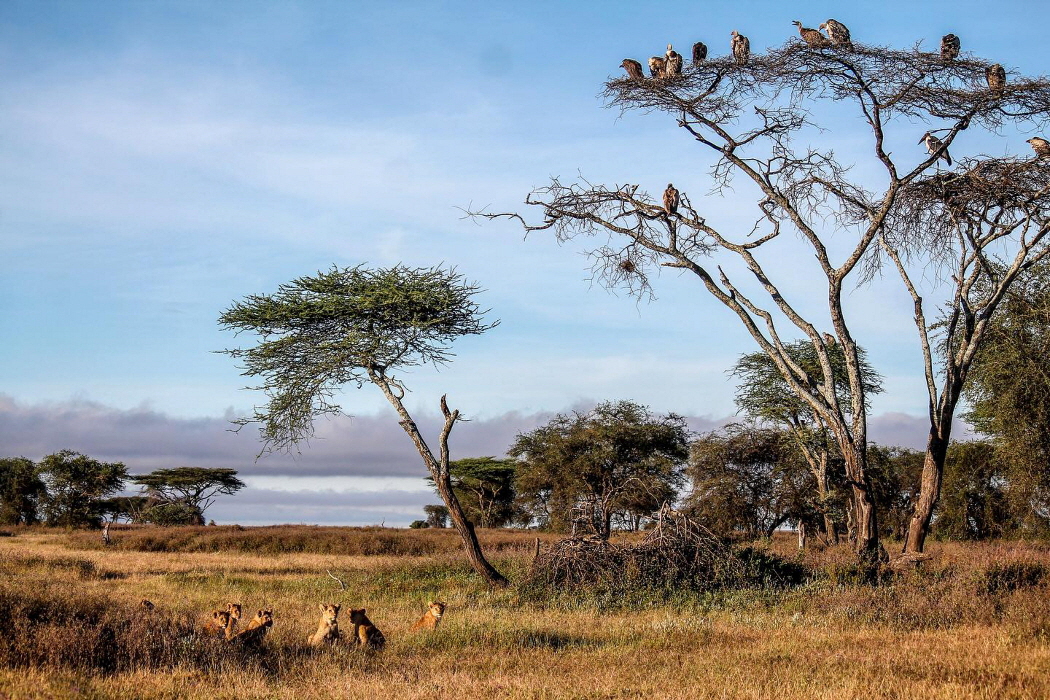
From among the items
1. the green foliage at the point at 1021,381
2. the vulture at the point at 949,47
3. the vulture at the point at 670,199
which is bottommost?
the green foliage at the point at 1021,381

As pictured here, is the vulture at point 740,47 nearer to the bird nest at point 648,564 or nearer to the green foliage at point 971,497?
the bird nest at point 648,564

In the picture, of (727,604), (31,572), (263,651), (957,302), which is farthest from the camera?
(31,572)

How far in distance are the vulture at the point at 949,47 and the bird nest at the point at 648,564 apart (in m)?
9.70

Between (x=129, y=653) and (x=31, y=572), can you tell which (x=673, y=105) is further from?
(x=31, y=572)

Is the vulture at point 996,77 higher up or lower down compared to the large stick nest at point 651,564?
higher up

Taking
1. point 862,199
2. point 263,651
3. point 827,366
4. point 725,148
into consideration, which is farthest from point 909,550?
point 263,651

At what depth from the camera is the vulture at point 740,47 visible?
17.1m

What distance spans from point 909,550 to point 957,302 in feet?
15.8

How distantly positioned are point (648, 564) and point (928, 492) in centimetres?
551

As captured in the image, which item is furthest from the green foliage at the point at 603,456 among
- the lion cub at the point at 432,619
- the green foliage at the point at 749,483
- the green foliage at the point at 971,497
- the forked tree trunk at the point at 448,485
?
the lion cub at the point at 432,619

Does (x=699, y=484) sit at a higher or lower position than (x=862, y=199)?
lower

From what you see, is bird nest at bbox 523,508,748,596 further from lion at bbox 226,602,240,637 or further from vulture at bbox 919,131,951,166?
vulture at bbox 919,131,951,166

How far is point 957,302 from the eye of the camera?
58.1ft

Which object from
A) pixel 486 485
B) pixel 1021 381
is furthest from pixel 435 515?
pixel 1021 381
